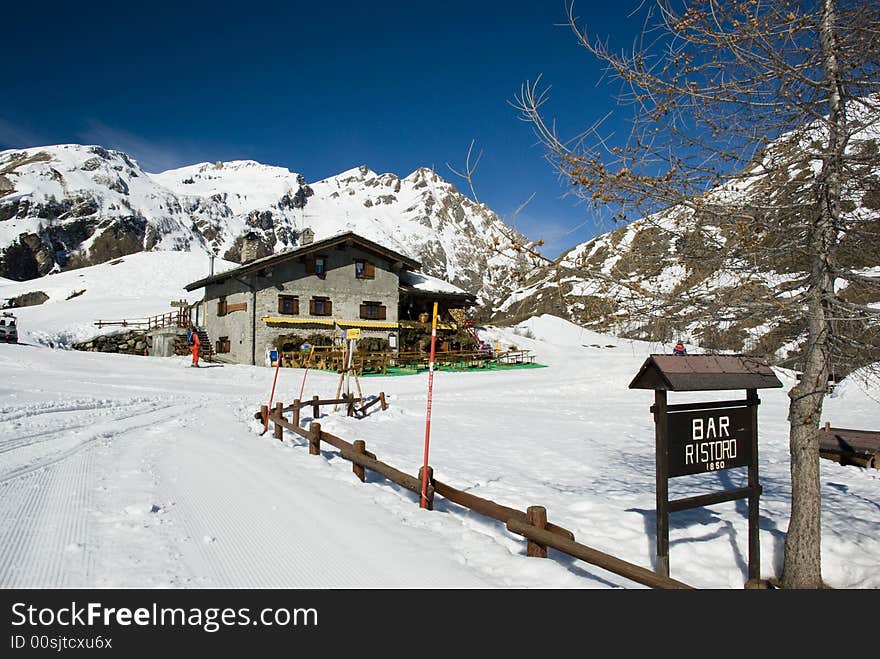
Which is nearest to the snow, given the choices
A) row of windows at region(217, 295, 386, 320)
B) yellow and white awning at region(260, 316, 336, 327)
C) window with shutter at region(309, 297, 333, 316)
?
yellow and white awning at region(260, 316, 336, 327)

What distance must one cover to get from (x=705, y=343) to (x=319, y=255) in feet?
95.6

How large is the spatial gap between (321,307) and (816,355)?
29.1 m

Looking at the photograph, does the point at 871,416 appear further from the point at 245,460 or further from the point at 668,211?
the point at 245,460

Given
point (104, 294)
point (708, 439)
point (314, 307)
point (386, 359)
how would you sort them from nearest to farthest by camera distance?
1. point (708, 439)
2. point (386, 359)
3. point (314, 307)
4. point (104, 294)

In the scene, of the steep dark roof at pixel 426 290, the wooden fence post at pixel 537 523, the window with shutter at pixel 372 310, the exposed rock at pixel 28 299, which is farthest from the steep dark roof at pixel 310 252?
the wooden fence post at pixel 537 523

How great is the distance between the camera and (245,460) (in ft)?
27.8

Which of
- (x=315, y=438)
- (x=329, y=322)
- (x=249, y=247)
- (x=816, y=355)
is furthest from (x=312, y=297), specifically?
(x=816, y=355)

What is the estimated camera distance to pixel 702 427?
5.01 meters

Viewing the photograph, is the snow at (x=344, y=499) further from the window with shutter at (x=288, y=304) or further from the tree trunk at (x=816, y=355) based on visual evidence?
the window with shutter at (x=288, y=304)

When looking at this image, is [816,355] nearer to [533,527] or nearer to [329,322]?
[533,527]

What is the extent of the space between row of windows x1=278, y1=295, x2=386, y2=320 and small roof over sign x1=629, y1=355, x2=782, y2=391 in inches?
1095

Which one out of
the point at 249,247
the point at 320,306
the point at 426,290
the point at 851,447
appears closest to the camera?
the point at 851,447
